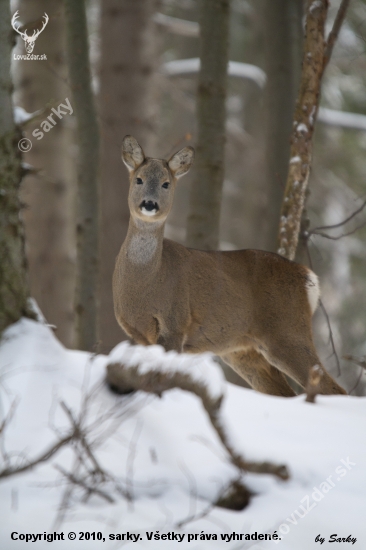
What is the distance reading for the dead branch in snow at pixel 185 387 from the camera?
3.15m

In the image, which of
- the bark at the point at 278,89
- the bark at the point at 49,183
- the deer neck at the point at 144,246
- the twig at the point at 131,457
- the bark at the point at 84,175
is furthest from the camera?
the bark at the point at 49,183

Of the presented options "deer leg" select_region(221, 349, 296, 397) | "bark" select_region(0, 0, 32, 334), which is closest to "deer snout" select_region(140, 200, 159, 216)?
"bark" select_region(0, 0, 32, 334)

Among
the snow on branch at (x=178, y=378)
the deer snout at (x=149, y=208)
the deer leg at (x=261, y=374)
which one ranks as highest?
the deer snout at (x=149, y=208)

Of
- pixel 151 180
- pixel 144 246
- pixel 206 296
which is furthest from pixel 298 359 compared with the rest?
pixel 151 180

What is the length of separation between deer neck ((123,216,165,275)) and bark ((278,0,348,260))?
139cm

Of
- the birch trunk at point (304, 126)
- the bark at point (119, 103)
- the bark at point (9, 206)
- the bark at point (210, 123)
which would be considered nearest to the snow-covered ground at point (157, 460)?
the bark at point (9, 206)

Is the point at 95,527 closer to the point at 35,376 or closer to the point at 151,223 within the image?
the point at 35,376

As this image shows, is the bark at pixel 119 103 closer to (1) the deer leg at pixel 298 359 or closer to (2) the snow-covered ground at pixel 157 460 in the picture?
(1) the deer leg at pixel 298 359

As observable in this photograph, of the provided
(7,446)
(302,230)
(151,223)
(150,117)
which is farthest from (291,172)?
(7,446)

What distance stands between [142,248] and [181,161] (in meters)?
0.92

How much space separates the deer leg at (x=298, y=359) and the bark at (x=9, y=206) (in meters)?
2.45

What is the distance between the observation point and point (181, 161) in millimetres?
5828

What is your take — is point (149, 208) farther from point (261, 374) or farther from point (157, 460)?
point (157, 460)

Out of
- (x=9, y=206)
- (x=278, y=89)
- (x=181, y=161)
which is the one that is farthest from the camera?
(x=278, y=89)
